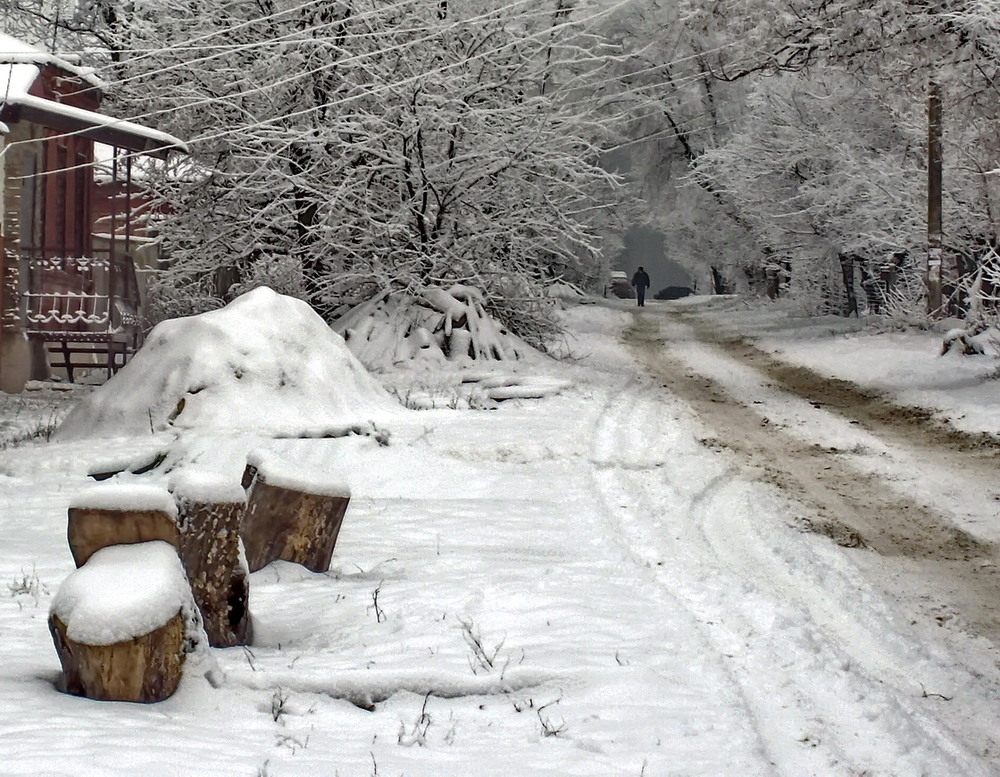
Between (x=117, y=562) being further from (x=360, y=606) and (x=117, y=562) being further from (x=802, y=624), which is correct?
(x=802, y=624)

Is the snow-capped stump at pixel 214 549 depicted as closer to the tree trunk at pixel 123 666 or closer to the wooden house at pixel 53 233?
the tree trunk at pixel 123 666

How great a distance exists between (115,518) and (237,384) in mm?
6713

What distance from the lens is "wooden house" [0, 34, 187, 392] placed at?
16.2 meters

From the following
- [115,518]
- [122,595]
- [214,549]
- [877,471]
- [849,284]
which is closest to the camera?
[122,595]

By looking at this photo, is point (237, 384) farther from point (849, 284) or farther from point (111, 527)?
point (849, 284)

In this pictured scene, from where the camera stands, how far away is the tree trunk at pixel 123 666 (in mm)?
3666

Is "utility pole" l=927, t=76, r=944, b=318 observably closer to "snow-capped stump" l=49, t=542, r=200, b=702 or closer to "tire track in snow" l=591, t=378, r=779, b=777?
"tire track in snow" l=591, t=378, r=779, b=777

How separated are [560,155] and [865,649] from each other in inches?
528

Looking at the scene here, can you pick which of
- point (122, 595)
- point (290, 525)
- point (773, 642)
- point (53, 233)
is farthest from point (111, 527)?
point (53, 233)

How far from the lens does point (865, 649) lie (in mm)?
4688

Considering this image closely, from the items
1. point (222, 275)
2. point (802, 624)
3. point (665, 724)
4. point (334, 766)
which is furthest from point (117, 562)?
point (222, 275)

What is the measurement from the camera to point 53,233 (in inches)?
779

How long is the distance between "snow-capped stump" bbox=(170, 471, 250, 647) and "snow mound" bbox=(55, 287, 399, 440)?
5234 millimetres

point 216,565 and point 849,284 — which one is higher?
point 849,284
